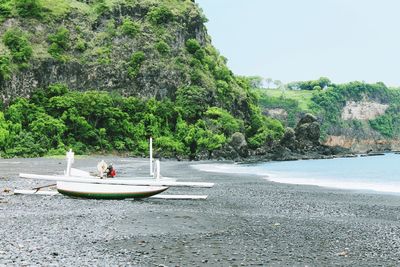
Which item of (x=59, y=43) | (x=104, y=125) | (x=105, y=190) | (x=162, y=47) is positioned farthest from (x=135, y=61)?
(x=105, y=190)

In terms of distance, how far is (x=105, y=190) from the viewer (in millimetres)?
25156

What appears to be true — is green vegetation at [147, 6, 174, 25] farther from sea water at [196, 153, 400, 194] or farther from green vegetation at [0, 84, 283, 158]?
sea water at [196, 153, 400, 194]

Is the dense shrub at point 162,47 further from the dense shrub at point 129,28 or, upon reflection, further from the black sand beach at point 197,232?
the black sand beach at point 197,232

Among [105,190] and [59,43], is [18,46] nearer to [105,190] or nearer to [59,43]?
[59,43]

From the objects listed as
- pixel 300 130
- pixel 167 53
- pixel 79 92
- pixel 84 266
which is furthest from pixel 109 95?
pixel 84 266

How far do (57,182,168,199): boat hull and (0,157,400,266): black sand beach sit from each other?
0.46 metres

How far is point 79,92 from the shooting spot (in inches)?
3979

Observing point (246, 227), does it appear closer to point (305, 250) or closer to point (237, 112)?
point (305, 250)

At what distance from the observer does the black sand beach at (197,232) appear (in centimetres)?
1289

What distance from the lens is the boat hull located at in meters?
25.2

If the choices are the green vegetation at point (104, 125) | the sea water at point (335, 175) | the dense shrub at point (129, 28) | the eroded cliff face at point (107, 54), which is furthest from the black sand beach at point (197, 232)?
the dense shrub at point (129, 28)

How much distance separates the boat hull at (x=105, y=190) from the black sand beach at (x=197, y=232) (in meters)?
0.46

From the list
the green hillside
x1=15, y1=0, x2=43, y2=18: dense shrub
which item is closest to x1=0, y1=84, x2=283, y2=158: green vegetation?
the green hillside

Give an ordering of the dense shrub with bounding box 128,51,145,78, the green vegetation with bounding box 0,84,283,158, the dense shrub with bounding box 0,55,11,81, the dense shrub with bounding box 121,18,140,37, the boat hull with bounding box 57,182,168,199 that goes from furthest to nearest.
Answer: the dense shrub with bounding box 121,18,140,37 → the dense shrub with bounding box 128,51,145,78 → the dense shrub with bounding box 0,55,11,81 → the green vegetation with bounding box 0,84,283,158 → the boat hull with bounding box 57,182,168,199
